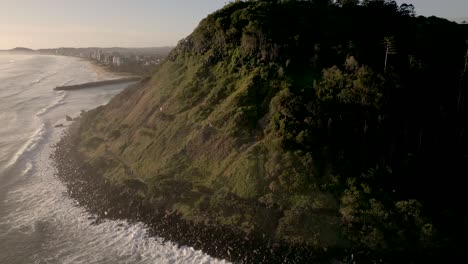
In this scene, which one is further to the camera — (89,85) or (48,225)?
(89,85)

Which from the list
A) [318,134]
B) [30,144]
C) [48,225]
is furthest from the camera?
[30,144]

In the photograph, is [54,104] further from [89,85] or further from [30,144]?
[30,144]

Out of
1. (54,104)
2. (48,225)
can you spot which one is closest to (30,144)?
(48,225)

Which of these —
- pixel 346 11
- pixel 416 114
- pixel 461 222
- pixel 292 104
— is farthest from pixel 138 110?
pixel 461 222

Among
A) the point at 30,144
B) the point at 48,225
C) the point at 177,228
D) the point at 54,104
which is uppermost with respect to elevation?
the point at 54,104

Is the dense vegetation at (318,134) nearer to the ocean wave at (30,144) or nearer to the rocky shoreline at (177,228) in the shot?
the rocky shoreline at (177,228)

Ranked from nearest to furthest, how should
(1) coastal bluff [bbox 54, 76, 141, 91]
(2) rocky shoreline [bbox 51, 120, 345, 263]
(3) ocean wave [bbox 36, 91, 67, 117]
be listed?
(2) rocky shoreline [bbox 51, 120, 345, 263] < (3) ocean wave [bbox 36, 91, 67, 117] < (1) coastal bluff [bbox 54, 76, 141, 91]

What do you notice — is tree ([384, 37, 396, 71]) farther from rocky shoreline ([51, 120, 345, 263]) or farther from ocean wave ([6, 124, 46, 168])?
ocean wave ([6, 124, 46, 168])

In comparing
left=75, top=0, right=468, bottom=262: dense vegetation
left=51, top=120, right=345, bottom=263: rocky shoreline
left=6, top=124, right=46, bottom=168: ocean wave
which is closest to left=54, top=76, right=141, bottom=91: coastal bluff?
left=6, top=124, right=46, bottom=168: ocean wave
